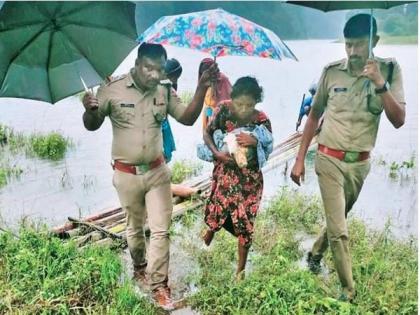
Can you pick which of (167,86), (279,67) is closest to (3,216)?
(167,86)

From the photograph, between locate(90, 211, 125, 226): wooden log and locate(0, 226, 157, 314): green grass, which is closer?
locate(0, 226, 157, 314): green grass

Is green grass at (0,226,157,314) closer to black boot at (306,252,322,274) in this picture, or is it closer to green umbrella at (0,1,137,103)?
green umbrella at (0,1,137,103)

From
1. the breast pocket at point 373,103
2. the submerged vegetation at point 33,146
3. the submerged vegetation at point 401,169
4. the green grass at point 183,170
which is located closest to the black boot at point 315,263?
the breast pocket at point 373,103

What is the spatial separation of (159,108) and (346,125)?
126cm

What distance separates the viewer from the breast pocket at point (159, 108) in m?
3.54

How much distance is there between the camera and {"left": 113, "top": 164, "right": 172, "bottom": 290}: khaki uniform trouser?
3.49 m

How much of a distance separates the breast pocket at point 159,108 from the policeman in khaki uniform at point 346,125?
1.00 metres

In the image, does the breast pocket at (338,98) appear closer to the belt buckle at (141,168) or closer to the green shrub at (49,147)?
the belt buckle at (141,168)

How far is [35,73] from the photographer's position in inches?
141

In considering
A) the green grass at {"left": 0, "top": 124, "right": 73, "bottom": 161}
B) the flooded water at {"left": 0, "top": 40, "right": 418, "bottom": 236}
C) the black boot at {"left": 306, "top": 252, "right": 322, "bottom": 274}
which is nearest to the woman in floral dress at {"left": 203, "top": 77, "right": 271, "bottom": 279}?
the black boot at {"left": 306, "top": 252, "right": 322, "bottom": 274}

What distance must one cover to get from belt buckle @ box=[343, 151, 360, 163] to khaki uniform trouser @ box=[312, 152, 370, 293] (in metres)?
0.02

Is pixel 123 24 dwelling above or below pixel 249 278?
above

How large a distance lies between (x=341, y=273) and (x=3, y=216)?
385cm

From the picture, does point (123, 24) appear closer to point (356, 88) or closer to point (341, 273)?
point (356, 88)
